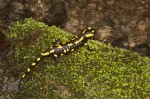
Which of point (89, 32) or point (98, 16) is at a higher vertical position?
point (98, 16)

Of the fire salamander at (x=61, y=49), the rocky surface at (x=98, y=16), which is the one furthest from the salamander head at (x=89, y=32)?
the rocky surface at (x=98, y=16)

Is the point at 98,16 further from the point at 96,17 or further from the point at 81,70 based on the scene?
the point at 81,70

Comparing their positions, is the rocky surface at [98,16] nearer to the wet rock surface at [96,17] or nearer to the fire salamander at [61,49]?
the wet rock surface at [96,17]

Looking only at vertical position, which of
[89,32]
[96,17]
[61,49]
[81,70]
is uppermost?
[96,17]

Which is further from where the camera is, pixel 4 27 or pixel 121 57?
pixel 4 27

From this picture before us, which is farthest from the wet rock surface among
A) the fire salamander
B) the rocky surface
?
the fire salamander

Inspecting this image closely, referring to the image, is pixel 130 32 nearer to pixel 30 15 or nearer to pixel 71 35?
pixel 71 35

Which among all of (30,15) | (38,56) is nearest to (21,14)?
(30,15)

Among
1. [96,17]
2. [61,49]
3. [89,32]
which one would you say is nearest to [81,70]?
[61,49]
